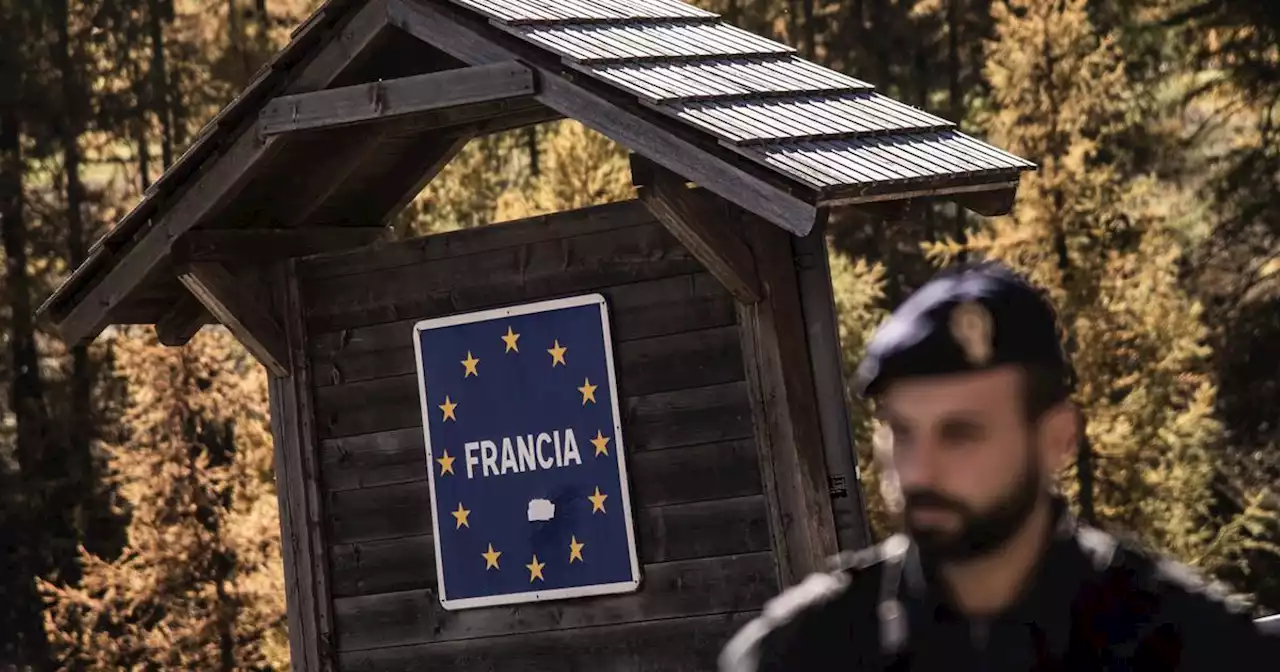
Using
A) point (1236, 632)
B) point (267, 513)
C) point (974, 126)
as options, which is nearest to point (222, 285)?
point (1236, 632)

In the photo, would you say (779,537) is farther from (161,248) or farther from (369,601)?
(161,248)

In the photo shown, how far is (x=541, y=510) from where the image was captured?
299 inches

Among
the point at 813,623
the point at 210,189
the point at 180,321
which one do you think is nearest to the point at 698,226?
the point at 210,189

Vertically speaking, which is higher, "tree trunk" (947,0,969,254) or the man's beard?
"tree trunk" (947,0,969,254)

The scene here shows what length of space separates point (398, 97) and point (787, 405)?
71.5 inches

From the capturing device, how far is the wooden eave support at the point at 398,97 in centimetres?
712

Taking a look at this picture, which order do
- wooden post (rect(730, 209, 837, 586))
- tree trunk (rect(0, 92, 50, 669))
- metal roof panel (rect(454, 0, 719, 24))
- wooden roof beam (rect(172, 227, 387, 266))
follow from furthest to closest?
tree trunk (rect(0, 92, 50, 669)) → wooden roof beam (rect(172, 227, 387, 266)) → metal roof panel (rect(454, 0, 719, 24)) → wooden post (rect(730, 209, 837, 586))

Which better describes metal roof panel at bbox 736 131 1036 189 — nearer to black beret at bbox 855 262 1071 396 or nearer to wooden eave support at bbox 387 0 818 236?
wooden eave support at bbox 387 0 818 236

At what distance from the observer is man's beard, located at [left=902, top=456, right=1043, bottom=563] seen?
1.38m

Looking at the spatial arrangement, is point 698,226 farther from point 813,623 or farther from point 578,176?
point 578,176

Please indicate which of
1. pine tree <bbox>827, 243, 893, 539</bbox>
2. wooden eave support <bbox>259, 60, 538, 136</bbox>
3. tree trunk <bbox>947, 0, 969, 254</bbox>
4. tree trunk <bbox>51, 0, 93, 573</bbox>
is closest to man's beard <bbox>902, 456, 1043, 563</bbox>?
wooden eave support <bbox>259, 60, 538, 136</bbox>

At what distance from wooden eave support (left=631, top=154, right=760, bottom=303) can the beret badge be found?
548 centimetres

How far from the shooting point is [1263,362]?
23.3 meters

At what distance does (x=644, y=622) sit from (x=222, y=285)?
2197mm
